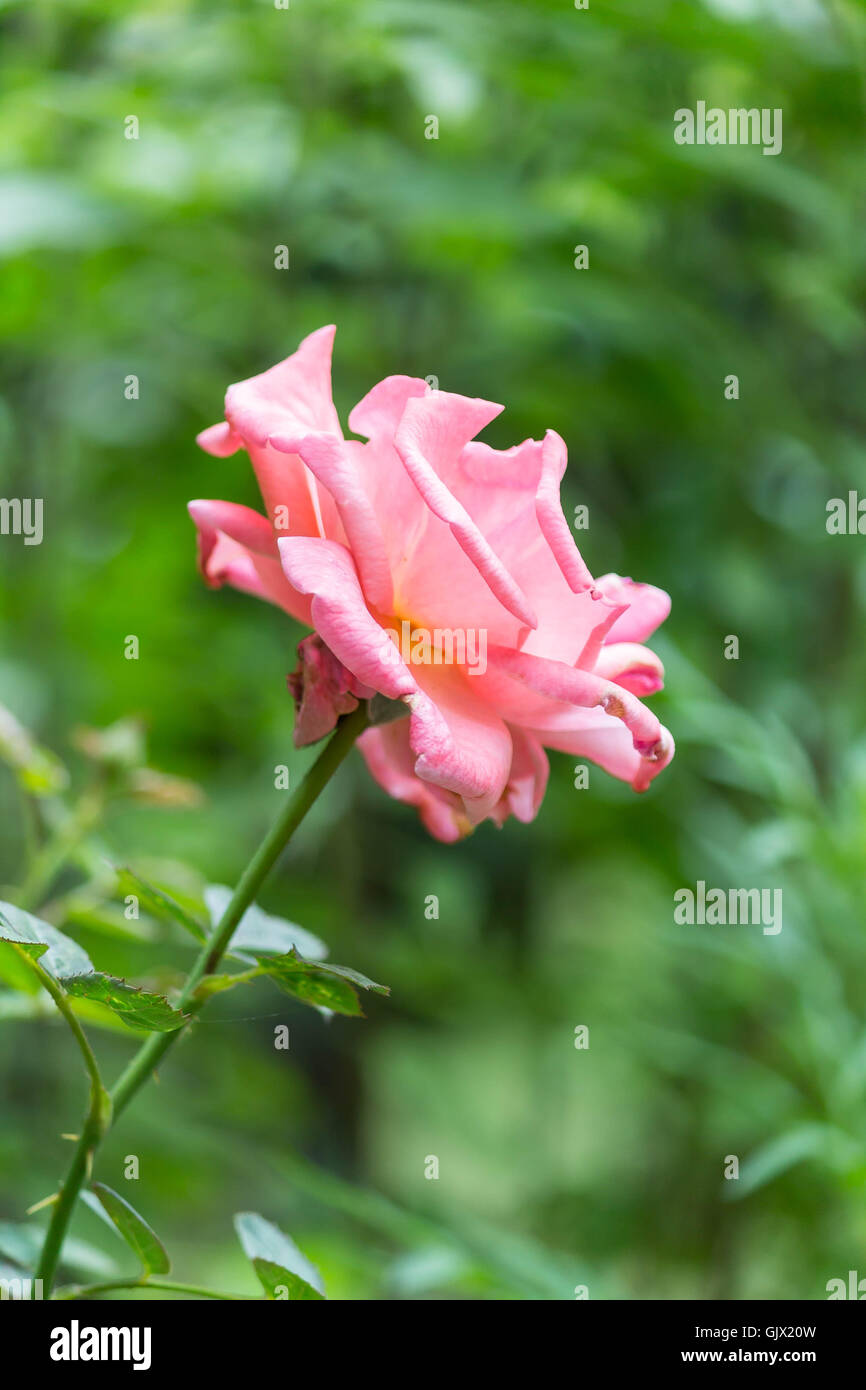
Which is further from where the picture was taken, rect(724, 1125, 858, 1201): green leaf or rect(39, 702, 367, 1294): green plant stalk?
rect(724, 1125, 858, 1201): green leaf

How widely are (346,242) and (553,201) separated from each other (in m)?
0.16

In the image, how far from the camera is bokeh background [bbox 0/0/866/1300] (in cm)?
80

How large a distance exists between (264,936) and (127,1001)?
0.07m

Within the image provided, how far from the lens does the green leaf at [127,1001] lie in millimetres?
227

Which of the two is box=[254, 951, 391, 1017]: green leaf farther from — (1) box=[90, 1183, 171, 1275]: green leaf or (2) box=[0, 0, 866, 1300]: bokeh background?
(2) box=[0, 0, 866, 1300]: bokeh background

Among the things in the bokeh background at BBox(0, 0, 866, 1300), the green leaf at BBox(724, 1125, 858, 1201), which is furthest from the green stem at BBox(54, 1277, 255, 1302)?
the bokeh background at BBox(0, 0, 866, 1300)

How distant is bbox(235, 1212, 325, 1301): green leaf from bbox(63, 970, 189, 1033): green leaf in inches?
2.3

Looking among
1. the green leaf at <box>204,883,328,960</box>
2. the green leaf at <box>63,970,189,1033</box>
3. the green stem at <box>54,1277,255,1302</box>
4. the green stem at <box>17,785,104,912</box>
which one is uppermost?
the green stem at <box>17,785,104,912</box>

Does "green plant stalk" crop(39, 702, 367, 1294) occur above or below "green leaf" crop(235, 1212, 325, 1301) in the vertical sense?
above

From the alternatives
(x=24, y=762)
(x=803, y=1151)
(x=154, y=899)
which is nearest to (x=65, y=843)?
(x=24, y=762)

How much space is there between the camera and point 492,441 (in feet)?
3.33

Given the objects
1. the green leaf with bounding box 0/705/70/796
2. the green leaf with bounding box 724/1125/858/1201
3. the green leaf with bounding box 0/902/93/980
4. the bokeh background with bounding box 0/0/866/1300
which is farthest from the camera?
the bokeh background with bounding box 0/0/866/1300

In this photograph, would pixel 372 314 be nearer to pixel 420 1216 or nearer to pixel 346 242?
pixel 346 242

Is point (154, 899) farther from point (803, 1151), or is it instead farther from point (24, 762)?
point (803, 1151)
